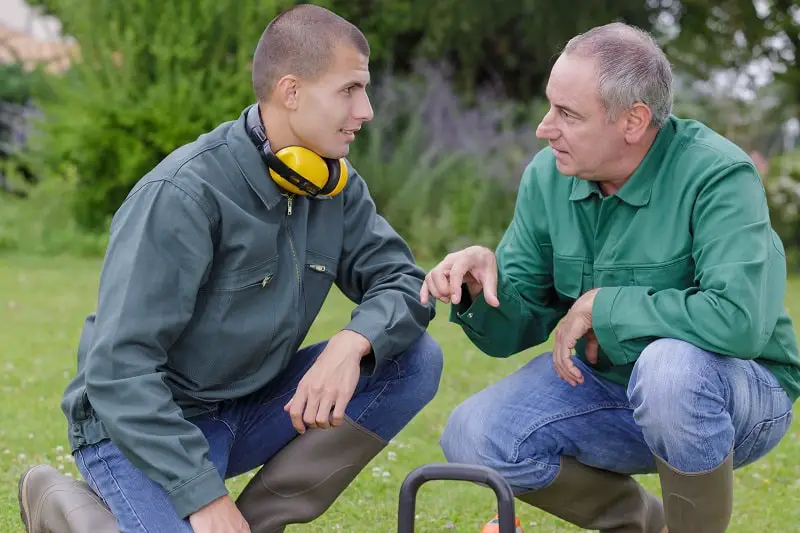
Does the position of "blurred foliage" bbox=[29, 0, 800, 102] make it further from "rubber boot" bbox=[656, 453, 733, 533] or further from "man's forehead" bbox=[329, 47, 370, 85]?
"rubber boot" bbox=[656, 453, 733, 533]

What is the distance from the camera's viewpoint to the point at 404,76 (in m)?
12.4

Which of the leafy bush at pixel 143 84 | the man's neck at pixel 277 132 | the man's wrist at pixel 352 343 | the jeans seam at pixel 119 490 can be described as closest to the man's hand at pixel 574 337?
the man's wrist at pixel 352 343

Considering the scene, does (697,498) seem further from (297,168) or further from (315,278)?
(297,168)

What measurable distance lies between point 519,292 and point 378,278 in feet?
1.40

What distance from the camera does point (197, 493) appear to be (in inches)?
110

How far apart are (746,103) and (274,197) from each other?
9.04m

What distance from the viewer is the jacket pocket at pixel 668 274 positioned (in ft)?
10.6

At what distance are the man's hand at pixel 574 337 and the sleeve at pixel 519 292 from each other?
180mm

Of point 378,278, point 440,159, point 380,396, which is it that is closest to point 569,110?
point 378,278

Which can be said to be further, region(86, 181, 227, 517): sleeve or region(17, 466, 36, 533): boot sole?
region(17, 466, 36, 533): boot sole

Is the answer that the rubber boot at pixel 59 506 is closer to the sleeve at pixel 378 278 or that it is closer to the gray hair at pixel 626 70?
the sleeve at pixel 378 278

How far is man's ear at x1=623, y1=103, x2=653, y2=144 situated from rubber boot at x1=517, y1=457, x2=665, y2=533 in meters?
0.93

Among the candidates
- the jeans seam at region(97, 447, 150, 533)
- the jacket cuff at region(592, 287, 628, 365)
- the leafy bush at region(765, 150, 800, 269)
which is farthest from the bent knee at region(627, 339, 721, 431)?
the leafy bush at region(765, 150, 800, 269)

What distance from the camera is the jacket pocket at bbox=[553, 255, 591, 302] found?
134 inches
